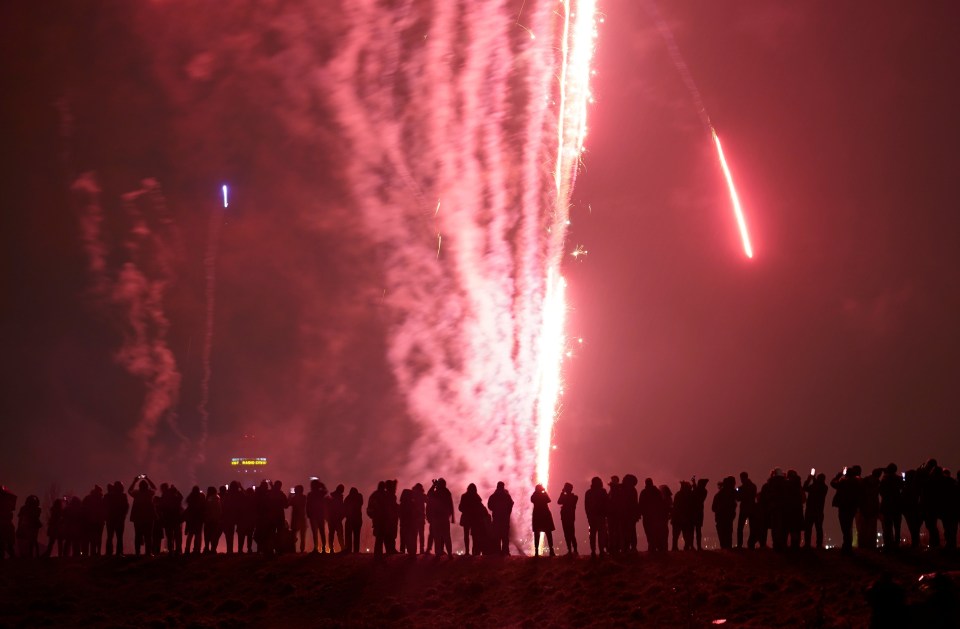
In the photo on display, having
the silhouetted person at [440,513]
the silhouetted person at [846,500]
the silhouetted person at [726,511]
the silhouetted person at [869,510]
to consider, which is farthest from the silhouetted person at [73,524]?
the silhouetted person at [869,510]

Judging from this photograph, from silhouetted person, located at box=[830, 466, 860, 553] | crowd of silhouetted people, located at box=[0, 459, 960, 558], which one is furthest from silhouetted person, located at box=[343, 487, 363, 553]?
silhouetted person, located at box=[830, 466, 860, 553]

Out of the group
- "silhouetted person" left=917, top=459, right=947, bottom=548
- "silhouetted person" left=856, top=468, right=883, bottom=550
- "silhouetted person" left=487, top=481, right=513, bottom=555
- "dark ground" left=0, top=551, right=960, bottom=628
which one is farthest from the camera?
"silhouetted person" left=487, top=481, right=513, bottom=555

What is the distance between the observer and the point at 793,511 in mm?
24172

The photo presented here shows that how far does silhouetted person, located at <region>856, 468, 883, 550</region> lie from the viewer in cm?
2408

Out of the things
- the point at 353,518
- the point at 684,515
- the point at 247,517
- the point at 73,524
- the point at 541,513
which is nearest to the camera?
the point at 684,515

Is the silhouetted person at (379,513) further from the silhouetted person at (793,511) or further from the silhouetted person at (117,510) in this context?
the silhouetted person at (793,511)

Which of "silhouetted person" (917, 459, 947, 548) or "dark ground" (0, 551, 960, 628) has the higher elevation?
"silhouetted person" (917, 459, 947, 548)

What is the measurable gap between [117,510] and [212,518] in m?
2.65

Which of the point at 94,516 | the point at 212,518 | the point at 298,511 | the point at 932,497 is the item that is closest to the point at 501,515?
the point at 298,511

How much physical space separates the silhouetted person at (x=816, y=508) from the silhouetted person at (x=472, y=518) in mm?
8078

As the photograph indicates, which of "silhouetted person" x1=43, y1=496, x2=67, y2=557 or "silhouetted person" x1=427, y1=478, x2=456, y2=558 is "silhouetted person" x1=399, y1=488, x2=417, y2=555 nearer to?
"silhouetted person" x1=427, y1=478, x2=456, y2=558

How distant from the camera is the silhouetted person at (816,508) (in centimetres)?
2403

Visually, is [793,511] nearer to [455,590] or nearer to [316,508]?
[455,590]

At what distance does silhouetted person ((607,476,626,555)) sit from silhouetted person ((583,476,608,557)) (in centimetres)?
12
